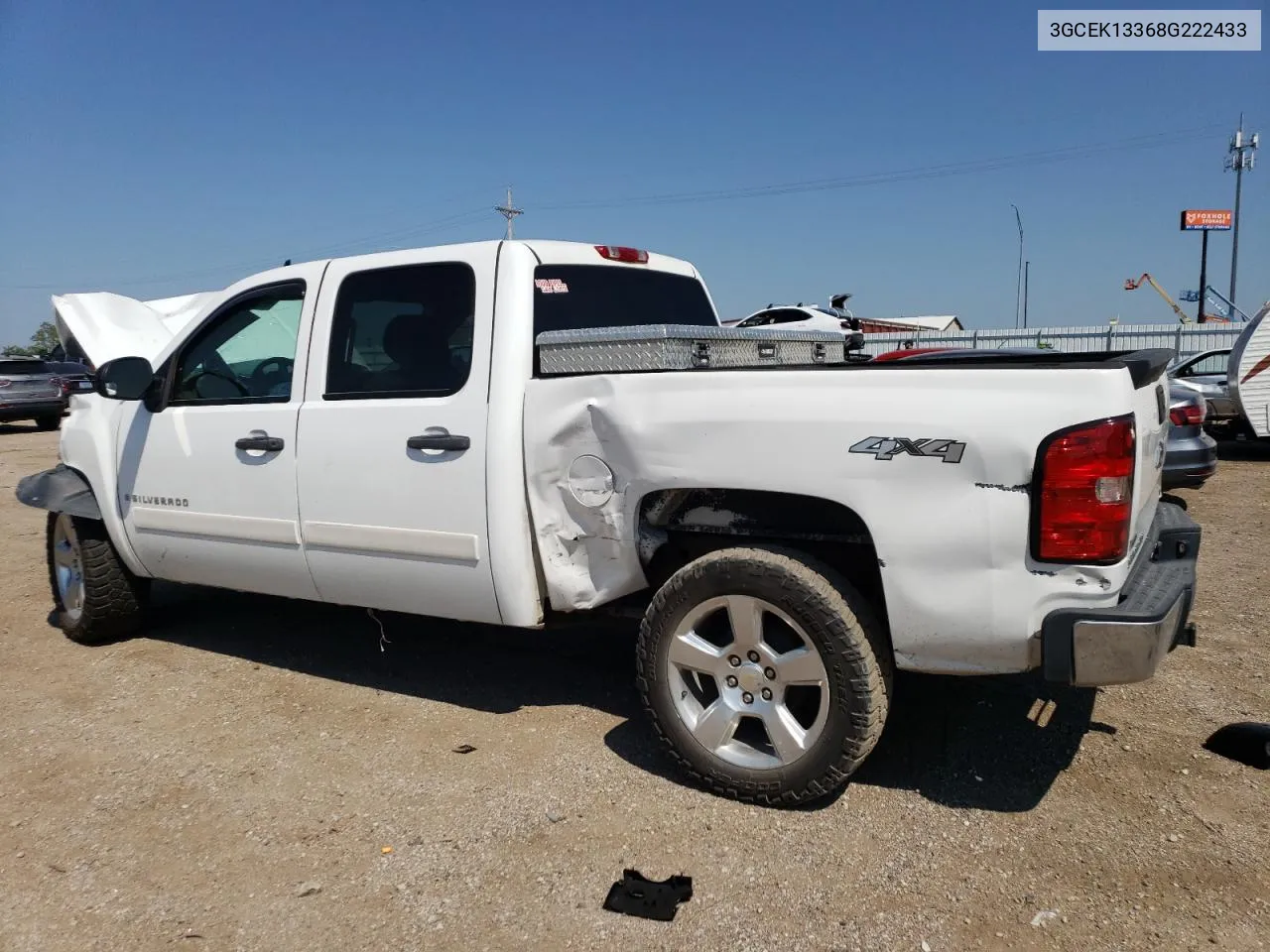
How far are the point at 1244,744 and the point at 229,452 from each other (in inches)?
168

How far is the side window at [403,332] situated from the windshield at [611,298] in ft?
0.96

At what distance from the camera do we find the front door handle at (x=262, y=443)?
4.09m

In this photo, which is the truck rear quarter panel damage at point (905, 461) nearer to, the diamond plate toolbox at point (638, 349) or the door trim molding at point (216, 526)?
the diamond plate toolbox at point (638, 349)

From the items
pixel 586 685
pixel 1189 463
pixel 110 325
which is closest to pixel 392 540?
pixel 586 685

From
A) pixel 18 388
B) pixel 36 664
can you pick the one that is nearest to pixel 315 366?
pixel 36 664

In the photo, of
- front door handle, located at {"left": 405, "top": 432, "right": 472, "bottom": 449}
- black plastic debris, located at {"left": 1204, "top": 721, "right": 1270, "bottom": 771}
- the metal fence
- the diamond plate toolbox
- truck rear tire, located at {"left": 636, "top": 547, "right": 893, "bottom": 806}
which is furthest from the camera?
the metal fence

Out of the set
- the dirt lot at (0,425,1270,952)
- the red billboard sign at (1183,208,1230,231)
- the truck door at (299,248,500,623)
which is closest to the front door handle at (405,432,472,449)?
the truck door at (299,248,500,623)

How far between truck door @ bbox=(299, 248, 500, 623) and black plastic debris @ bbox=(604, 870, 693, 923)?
1.18 meters

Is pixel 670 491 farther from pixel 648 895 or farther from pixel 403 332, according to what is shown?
pixel 403 332

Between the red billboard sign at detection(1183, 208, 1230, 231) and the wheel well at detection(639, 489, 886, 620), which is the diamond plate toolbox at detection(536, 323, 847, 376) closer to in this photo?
the wheel well at detection(639, 489, 886, 620)

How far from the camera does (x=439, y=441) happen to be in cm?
361

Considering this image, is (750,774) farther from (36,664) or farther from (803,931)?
(36,664)

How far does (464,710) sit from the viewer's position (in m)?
4.16

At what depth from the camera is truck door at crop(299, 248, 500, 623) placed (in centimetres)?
360
